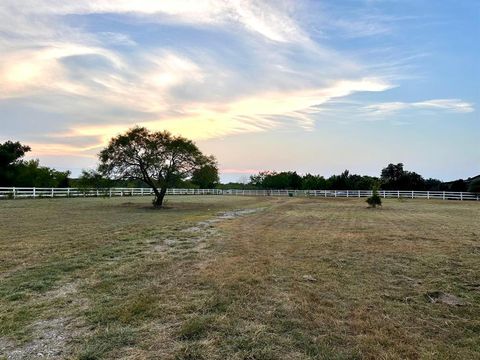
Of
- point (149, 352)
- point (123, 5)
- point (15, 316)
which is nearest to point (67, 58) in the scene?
point (123, 5)

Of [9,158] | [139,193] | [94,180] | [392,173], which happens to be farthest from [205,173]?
[392,173]

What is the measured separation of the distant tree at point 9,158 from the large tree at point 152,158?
24.2m

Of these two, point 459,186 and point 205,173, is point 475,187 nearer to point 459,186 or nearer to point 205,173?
point 459,186

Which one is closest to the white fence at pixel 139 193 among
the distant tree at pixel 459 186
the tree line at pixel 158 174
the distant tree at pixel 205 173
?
the tree line at pixel 158 174

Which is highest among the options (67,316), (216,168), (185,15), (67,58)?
(185,15)

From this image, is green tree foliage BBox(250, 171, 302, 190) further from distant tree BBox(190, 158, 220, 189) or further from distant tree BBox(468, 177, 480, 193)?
distant tree BBox(190, 158, 220, 189)

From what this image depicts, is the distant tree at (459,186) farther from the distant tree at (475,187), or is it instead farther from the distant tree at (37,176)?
the distant tree at (37,176)

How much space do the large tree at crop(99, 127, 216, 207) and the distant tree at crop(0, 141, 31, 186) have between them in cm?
2424

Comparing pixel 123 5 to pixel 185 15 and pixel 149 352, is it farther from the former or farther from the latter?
pixel 149 352

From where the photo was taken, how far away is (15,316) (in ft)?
13.8

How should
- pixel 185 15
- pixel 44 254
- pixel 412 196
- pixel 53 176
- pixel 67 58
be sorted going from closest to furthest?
pixel 44 254
pixel 185 15
pixel 67 58
pixel 412 196
pixel 53 176

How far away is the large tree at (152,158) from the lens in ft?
87.5

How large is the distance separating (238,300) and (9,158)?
4797 cm

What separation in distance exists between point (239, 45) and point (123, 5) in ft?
17.6
